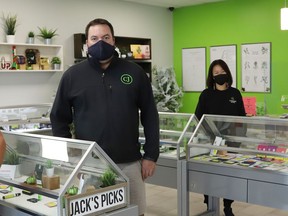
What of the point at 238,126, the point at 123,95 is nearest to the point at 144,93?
the point at 123,95

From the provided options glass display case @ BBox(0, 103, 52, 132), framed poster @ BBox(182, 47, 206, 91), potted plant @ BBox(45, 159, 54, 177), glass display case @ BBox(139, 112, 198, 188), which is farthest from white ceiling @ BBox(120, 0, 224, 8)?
potted plant @ BBox(45, 159, 54, 177)

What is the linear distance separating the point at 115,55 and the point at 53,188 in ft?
2.58

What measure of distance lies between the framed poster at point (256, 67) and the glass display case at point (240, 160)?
4.05 metres

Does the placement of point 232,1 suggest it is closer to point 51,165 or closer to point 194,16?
point 194,16

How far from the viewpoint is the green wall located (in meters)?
7.20

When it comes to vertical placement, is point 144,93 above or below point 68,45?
below

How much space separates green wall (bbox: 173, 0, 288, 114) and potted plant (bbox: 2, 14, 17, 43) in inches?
145

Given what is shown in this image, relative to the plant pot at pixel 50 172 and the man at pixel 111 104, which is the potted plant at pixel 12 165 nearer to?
the plant pot at pixel 50 172

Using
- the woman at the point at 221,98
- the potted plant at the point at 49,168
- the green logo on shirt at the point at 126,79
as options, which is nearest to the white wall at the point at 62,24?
the woman at the point at 221,98

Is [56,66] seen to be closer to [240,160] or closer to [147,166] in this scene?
[240,160]

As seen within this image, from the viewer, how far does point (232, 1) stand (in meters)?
7.76

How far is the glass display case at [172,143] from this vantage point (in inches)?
144

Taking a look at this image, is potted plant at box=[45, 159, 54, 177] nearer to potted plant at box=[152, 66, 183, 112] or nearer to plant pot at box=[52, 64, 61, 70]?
plant pot at box=[52, 64, 61, 70]

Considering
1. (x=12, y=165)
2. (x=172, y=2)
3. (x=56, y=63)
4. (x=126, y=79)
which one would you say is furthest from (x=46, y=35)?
(x=126, y=79)
